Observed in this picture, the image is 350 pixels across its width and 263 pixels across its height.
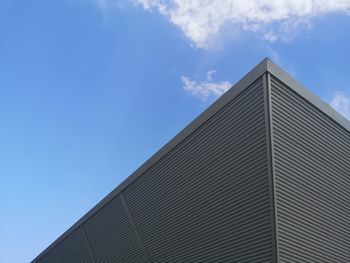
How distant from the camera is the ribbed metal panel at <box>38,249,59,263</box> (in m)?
33.1

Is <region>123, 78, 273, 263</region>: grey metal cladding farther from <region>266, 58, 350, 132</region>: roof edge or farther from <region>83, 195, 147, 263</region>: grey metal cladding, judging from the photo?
<region>83, 195, 147, 263</region>: grey metal cladding

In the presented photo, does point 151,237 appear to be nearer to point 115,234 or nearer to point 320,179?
point 115,234

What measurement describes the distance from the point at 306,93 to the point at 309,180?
318 centimetres

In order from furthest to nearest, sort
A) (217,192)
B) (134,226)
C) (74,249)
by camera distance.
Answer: (74,249) → (134,226) → (217,192)

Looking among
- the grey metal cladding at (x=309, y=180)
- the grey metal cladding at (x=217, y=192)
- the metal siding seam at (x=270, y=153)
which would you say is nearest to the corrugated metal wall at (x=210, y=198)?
the grey metal cladding at (x=217, y=192)

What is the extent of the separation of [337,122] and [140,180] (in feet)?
29.0

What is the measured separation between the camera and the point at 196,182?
17.4m

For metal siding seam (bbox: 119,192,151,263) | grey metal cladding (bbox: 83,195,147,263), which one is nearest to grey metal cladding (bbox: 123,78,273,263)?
metal siding seam (bbox: 119,192,151,263)

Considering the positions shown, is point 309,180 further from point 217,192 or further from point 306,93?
point 217,192

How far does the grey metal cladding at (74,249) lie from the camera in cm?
2759

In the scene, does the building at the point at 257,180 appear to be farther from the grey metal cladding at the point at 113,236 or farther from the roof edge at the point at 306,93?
the grey metal cladding at the point at 113,236

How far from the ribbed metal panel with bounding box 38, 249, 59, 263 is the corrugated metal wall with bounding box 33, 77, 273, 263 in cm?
1241

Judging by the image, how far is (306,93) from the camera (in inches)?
623

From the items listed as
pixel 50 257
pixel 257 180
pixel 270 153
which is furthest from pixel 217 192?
pixel 50 257
